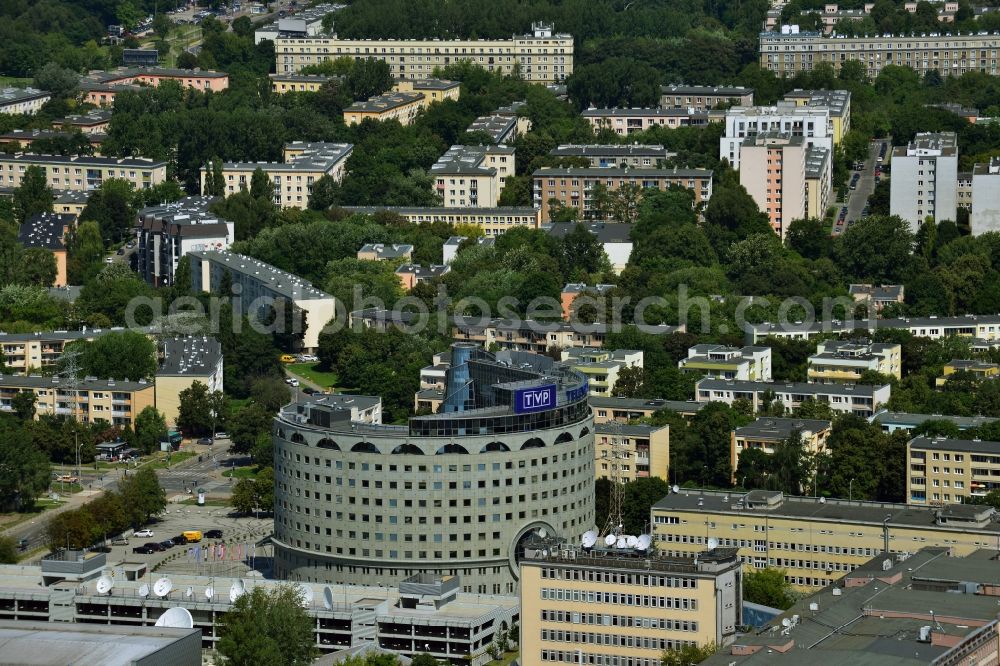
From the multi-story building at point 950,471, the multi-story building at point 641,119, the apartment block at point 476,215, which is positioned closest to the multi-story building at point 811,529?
the multi-story building at point 950,471

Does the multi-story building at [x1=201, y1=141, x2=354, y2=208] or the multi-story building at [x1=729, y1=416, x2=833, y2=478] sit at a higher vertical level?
the multi-story building at [x1=201, y1=141, x2=354, y2=208]

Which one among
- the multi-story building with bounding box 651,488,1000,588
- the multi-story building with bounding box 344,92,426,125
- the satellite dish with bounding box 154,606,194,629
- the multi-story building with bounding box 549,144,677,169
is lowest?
the multi-story building with bounding box 651,488,1000,588

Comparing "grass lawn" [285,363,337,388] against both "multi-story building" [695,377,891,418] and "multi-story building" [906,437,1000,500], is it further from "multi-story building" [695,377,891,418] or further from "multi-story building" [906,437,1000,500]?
"multi-story building" [906,437,1000,500]

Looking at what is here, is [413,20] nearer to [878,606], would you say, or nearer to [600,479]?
[600,479]

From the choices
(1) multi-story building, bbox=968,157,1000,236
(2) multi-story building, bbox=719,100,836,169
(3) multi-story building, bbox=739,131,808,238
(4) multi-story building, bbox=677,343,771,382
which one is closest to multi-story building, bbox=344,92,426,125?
(2) multi-story building, bbox=719,100,836,169

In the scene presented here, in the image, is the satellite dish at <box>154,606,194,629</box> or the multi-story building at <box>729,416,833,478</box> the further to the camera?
the multi-story building at <box>729,416,833,478</box>

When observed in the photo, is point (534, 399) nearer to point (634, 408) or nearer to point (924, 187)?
point (634, 408)
